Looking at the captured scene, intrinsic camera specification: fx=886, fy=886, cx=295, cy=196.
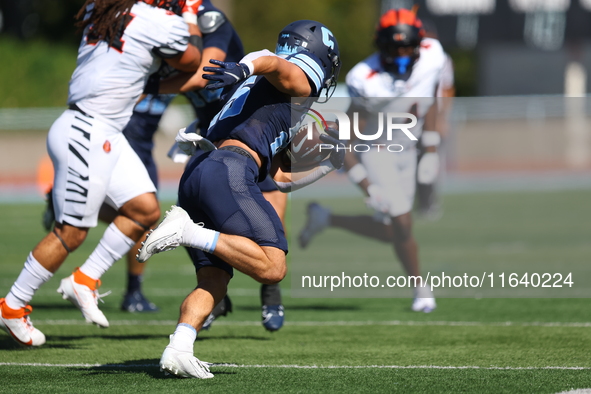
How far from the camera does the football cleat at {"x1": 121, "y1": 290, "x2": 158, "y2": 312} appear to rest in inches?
247

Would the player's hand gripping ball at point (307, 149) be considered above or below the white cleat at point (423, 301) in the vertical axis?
above

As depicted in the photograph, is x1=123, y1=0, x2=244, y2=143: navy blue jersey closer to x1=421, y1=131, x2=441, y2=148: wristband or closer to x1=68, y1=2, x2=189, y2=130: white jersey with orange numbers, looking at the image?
x1=68, y1=2, x2=189, y2=130: white jersey with orange numbers

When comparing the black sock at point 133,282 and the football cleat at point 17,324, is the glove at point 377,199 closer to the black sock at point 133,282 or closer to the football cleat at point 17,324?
the black sock at point 133,282

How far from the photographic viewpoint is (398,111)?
651 centimetres

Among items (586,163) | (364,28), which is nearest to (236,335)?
(586,163)

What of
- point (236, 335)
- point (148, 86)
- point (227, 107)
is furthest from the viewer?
point (236, 335)

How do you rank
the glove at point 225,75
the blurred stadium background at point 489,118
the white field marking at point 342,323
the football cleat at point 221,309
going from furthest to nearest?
the blurred stadium background at point 489,118 < the white field marking at point 342,323 < the football cleat at point 221,309 < the glove at point 225,75

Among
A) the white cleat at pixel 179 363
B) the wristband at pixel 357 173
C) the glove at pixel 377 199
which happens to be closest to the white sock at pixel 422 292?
the glove at pixel 377 199

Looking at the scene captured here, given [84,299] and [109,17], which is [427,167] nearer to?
[109,17]

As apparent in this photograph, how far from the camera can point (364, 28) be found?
131 feet

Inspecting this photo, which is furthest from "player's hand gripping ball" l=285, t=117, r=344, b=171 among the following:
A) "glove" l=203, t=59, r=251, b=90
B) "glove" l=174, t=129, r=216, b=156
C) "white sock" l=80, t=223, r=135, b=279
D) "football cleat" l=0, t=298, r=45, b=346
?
"football cleat" l=0, t=298, r=45, b=346

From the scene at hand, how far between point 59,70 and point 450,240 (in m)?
15.3

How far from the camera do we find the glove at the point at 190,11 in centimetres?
492

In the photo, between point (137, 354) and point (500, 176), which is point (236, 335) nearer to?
point (137, 354)
